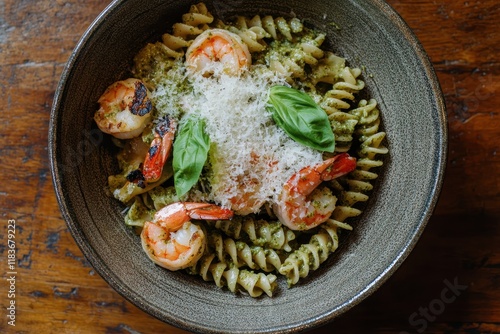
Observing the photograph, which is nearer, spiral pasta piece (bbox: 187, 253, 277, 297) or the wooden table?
spiral pasta piece (bbox: 187, 253, 277, 297)

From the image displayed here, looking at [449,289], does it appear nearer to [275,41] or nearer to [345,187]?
[345,187]

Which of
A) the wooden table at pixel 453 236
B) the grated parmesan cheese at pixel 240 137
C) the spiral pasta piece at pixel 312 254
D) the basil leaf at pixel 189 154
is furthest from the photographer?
the wooden table at pixel 453 236

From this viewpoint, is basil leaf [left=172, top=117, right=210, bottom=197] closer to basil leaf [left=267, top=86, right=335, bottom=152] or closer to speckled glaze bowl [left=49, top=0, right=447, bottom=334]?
basil leaf [left=267, top=86, right=335, bottom=152]

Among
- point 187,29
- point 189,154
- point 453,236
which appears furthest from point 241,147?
point 453,236

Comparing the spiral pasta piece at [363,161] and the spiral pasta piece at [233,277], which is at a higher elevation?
the spiral pasta piece at [363,161]

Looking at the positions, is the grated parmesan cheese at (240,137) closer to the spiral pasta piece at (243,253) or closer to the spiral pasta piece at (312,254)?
the spiral pasta piece at (243,253)

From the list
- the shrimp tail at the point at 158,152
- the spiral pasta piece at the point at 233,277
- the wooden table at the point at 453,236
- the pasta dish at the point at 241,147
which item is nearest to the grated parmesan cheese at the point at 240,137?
the pasta dish at the point at 241,147

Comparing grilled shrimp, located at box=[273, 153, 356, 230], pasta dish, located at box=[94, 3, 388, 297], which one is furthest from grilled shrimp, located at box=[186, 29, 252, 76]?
grilled shrimp, located at box=[273, 153, 356, 230]

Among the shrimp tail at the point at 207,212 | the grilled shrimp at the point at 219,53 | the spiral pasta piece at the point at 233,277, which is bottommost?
the spiral pasta piece at the point at 233,277
